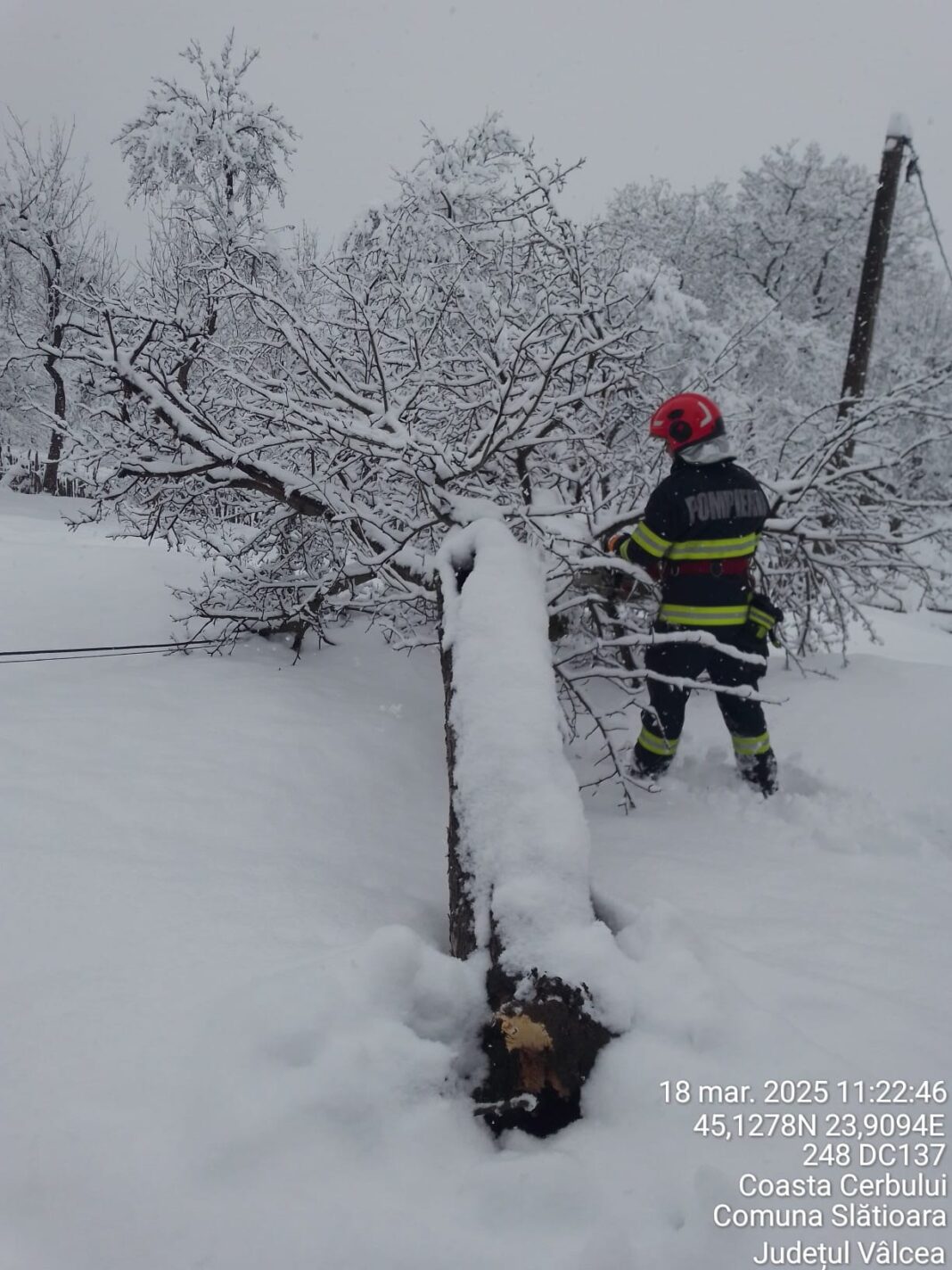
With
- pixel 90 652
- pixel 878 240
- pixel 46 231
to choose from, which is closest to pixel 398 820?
pixel 90 652

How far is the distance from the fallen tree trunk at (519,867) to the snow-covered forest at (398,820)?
0.02 meters

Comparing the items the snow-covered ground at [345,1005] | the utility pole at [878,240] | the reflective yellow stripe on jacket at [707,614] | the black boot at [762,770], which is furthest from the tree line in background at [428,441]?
the utility pole at [878,240]

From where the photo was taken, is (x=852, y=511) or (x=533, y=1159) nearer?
(x=533, y=1159)

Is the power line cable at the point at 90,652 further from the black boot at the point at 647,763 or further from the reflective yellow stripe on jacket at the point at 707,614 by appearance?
the reflective yellow stripe on jacket at the point at 707,614

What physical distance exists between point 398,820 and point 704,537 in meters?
1.86

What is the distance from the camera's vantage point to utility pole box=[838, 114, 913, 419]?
27.4 ft

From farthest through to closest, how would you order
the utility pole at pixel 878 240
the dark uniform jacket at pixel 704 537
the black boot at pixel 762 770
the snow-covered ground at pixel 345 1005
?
the utility pole at pixel 878 240, the black boot at pixel 762 770, the dark uniform jacket at pixel 704 537, the snow-covered ground at pixel 345 1005

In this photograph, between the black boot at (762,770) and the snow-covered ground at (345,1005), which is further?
the black boot at (762,770)

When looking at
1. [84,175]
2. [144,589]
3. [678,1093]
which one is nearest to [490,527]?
[678,1093]

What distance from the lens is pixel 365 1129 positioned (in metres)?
1.39

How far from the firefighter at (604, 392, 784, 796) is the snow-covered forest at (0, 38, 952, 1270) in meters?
0.20

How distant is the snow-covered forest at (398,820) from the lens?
4.28 ft

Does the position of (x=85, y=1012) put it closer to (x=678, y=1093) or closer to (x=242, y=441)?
(x=678, y=1093)

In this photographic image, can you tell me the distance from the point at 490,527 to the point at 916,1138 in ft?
7.40
